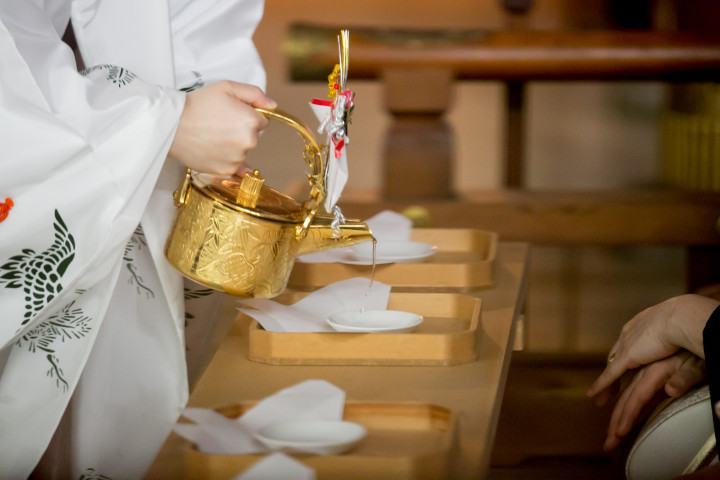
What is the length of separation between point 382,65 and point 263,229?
154 centimetres

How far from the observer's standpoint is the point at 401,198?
8.54ft

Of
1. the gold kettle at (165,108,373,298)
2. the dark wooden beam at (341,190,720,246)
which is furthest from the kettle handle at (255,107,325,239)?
the dark wooden beam at (341,190,720,246)

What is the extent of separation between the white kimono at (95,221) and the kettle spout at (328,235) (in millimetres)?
206

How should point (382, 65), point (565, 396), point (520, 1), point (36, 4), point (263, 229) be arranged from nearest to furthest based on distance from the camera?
point (263, 229)
point (36, 4)
point (565, 396)
point (382, 65)
point (520, 1)

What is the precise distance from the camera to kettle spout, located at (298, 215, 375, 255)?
47.4 inches

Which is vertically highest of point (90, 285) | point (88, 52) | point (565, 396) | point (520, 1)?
point (520, 1)

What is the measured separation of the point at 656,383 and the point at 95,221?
0.77 metres

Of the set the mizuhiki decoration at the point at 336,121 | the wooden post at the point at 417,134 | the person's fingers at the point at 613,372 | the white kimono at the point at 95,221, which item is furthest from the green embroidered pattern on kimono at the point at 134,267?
the wooden post at the point at 417,134

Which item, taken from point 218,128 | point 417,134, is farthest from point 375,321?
point 417,134

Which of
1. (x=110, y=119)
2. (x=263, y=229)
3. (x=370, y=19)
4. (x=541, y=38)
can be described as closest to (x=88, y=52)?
(x=110, y=119)

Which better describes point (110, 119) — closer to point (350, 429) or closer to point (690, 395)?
point (350, 429)

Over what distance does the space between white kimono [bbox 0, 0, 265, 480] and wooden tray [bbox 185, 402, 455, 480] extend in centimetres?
32

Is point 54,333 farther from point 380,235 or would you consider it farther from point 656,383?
point 656,383

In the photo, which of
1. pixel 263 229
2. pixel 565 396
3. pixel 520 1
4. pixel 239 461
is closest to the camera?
pixel 239 461
